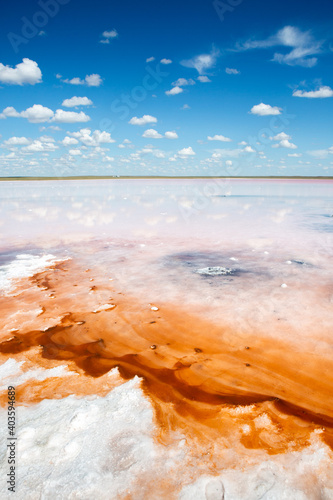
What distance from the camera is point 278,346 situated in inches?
134

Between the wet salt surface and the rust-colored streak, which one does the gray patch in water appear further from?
the rust-colored streak

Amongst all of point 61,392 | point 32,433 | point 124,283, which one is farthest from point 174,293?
point 32,433

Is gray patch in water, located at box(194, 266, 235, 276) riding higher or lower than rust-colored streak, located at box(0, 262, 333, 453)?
higher

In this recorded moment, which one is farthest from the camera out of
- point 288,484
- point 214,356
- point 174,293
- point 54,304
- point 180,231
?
point 180,231

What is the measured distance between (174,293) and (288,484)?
3310 millimetres

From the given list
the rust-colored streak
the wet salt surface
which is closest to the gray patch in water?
the wet salt surface

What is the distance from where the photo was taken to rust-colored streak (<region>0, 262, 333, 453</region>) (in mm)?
2354

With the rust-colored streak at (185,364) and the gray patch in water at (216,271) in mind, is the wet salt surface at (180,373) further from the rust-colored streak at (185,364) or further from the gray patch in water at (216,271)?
the gray patch in water at (216,271)

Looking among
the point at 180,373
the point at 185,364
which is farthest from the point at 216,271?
the point at 180,373

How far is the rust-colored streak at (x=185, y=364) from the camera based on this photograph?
2354mm

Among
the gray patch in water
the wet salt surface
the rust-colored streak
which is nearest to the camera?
the wet salt surface

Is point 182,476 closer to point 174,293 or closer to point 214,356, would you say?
point 214,356

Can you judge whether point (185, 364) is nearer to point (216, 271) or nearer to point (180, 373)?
point (180, 373)

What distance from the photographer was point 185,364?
3.12m
